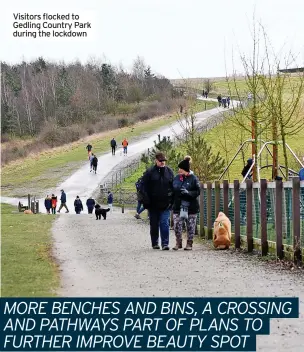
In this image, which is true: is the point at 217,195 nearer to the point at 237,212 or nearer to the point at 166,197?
the point at 237,212

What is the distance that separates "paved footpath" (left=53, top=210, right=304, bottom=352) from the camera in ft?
33.0

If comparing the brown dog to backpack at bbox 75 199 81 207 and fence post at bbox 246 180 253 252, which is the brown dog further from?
backpack at bbox 75 199 81 207

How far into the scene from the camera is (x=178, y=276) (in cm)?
1241

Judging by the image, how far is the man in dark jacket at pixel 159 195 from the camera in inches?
661

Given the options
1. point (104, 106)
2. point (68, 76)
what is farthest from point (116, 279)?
point (68, 76)

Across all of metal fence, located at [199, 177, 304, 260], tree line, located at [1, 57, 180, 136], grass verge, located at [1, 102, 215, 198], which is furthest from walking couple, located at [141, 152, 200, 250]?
tree line, located at [1, 57, 180, 136]

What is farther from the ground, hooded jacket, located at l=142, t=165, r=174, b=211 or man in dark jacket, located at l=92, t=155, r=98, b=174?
hooded jacket, located at l=142, t=165, r=174, b=211

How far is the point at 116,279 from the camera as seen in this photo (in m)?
12.0

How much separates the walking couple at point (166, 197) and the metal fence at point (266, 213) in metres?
1.09

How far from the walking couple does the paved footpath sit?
0.49 meters

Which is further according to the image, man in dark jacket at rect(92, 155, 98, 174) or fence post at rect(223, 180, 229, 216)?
man in dark jacket at rect(92, 155, 98, 174)

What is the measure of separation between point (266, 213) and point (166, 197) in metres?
2.30

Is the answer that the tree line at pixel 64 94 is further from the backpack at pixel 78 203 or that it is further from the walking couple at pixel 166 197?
the walking couple at pixel 166 197

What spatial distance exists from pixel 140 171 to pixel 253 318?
5611cm
